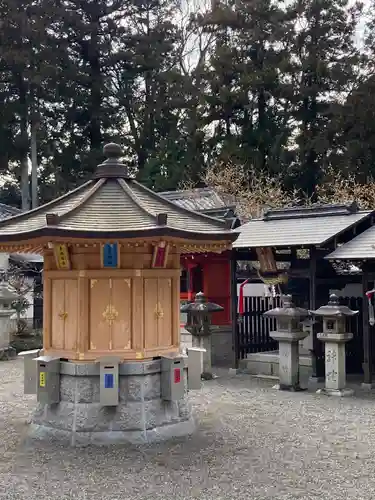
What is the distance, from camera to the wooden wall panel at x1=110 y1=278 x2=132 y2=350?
24.9 ft

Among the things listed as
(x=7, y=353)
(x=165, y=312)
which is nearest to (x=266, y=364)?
(x=165, y=312)

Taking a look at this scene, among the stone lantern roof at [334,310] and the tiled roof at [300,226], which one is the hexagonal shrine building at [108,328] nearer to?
the stone lantern roof at [334,310]

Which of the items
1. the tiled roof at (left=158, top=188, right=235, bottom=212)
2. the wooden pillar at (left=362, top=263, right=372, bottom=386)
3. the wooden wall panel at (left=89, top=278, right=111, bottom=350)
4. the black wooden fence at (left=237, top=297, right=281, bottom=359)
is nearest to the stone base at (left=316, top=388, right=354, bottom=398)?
the wooden pillar at (left=362, top=263, right=372, bottom=386)

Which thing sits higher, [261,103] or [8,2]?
[8,2]

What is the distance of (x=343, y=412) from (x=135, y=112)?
86.3ft

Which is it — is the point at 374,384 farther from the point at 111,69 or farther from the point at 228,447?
the point at 111,69

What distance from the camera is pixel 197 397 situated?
10336mm

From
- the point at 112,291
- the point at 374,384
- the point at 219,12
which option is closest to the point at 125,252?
the point at 112,291

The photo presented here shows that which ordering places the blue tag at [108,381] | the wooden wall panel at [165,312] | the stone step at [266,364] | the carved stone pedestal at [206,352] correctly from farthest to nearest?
1. the stone step at [266,364]
2. the carved stone pedestal at [206,352]
3. the wooden wall panel at [165,312]
4. the blue tag at [108,381]

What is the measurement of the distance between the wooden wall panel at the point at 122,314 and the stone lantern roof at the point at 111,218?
877mm

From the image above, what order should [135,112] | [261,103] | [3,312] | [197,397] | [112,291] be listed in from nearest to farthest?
[112,291], [197,397], [3,312], [261,103], [135,112]

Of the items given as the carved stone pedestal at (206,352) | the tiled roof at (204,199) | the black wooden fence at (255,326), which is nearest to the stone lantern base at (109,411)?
the carved stone pedestal at (206,352)

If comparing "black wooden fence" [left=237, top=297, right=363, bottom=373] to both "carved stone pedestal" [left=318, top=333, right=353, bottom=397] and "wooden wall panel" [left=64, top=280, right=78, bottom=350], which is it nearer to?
"carved stone pedestal" [left=318, top=333, right=353, bottom=397]

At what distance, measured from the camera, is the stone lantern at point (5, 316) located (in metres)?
15.6
